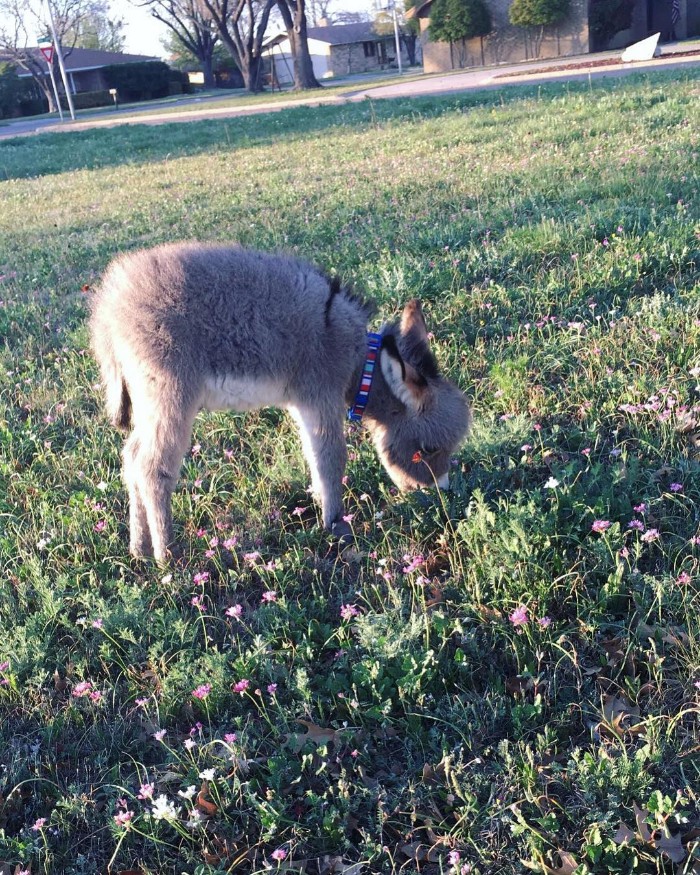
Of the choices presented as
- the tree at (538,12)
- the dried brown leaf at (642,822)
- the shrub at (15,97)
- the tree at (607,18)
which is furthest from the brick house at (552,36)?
the dried brown leaf at (642,822)

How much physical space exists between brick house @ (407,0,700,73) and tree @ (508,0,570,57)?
694 millimetres

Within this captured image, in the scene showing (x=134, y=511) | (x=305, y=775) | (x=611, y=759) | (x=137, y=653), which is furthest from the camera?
(x=134, y=511)

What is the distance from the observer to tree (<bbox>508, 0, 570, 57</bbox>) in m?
46.2

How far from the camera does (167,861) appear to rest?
7.92ft

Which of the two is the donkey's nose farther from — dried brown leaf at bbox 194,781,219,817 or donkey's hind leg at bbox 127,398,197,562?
dried brown leaf at bbox 194,781,219,817

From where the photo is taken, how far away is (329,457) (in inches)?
158

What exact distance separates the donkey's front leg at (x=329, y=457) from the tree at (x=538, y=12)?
5133 cm

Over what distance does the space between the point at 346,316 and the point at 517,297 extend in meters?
2.43

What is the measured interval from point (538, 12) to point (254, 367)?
5151cm

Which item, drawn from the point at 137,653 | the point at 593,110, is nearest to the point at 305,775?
the point at 137,653

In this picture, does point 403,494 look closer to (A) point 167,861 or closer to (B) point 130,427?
(B) point 130,427

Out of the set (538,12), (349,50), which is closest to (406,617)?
(538,12)

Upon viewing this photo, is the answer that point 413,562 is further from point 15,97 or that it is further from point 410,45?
point 410,45

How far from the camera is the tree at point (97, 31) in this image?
79062 mm
